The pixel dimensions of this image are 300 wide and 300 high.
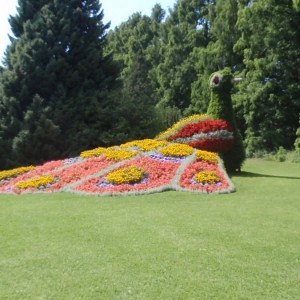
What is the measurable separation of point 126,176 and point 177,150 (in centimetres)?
233

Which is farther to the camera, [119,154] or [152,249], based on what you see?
[119,154]

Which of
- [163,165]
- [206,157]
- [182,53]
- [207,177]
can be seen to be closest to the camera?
Result: [207,177]

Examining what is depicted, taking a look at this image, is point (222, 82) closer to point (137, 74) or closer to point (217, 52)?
point (217, 52)

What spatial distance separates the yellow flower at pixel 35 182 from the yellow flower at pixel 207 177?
383 centimetres

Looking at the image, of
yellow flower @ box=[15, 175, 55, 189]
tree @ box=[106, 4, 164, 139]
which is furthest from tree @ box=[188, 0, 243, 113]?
yellow flower @ box=[15, 175, 55, 189]

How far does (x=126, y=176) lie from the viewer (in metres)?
11.4

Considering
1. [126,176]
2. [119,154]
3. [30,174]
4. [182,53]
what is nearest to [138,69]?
[182,53]

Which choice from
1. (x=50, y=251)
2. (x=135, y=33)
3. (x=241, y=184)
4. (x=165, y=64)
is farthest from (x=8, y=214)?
(x=135, y=33)

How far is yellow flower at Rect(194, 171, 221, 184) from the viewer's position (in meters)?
11.1

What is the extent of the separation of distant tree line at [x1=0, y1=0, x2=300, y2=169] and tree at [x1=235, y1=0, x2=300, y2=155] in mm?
69

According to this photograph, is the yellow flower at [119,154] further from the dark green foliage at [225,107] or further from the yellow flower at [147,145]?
the dark green foliage at [225,107]

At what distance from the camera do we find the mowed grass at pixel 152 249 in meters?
4.42

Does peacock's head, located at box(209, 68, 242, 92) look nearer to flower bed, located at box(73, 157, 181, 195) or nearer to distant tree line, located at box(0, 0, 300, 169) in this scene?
flower bed, located at box(73, 157, 181, 195)

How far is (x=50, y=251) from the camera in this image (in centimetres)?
573
